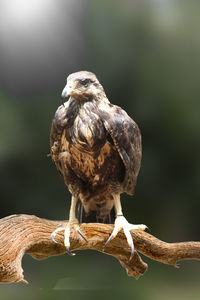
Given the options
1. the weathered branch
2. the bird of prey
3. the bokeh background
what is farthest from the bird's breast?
the bokeh background

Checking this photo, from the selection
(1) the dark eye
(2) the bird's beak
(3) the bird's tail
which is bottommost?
(3) the bird's tail

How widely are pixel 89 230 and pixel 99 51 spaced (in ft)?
4.03

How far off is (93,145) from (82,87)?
0.31 metres

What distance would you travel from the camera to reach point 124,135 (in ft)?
6.37

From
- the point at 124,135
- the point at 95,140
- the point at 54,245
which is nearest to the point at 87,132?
the point at 95,140

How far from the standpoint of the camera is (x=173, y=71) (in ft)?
8.30

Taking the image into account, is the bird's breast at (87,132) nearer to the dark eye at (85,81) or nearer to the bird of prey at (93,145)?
the bird of prey at (93,145)

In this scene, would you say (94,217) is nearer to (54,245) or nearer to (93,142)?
(54,245)

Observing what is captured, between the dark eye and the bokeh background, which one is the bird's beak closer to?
the dark eye

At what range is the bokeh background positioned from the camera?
2.38 metres

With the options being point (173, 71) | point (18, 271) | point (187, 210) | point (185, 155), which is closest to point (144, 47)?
point (173, 71)

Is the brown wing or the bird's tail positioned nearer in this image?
the brown wing

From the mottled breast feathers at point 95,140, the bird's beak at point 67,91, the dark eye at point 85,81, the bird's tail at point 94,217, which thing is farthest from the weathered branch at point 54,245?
→ the dark eye at point 85,81

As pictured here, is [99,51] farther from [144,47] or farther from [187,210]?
[187,210]
